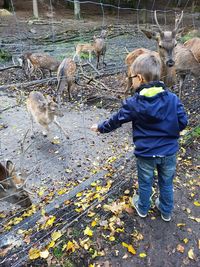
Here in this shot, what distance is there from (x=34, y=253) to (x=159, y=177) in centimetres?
130

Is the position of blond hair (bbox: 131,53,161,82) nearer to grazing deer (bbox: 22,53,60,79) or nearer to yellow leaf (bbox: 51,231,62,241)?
yellow leaf (bbox: 51,231,62,241)

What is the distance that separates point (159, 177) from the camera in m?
3.14

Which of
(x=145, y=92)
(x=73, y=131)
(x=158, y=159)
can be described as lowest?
(x=73, y=131)

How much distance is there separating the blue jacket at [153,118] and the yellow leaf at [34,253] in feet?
3.95

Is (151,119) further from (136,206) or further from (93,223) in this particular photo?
(93,223)

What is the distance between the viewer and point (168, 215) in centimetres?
330

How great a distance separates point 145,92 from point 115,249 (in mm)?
1419

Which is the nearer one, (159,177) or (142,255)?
(142,255)

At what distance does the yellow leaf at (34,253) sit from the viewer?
2.92 meters

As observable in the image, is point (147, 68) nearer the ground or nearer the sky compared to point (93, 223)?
nearer the sky

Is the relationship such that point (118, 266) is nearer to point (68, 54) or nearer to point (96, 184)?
point (96, 184)

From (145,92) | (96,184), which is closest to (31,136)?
(96,184)

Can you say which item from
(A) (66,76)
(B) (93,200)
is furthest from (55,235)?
(A) (66,76)

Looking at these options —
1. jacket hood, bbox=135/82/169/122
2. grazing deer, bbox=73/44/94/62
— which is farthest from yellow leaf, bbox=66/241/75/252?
grazing deer, bbox=73/44/94/62
